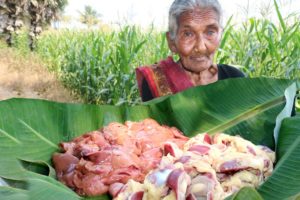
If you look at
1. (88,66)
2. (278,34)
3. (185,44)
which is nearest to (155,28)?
(88,66)

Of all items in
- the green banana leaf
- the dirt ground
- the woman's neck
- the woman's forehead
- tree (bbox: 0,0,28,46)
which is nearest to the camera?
the green banana leaf

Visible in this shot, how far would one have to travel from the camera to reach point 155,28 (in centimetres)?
557

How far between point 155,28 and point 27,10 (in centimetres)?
739

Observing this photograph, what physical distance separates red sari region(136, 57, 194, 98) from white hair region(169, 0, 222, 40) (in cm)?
17

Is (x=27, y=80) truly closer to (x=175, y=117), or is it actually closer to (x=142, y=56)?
(x=142, y=56)

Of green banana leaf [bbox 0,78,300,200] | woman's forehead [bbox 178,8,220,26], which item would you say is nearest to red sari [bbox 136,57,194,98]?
woman's forehead [bbox 178,8,220,26]

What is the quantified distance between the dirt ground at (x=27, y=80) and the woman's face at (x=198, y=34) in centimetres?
578

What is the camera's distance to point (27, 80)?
9.74 m

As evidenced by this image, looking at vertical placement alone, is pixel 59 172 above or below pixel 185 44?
below

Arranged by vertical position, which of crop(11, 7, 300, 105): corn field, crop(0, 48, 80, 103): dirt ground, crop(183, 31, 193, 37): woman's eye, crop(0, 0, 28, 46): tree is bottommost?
crop(0, 48, 80, 103): dirt ground

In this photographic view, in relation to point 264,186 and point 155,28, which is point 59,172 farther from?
point 155,28

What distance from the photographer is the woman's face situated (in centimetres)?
170

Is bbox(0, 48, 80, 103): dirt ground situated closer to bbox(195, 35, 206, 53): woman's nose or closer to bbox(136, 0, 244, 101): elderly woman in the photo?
bbox(136, 0, 244, 101): elderly woman

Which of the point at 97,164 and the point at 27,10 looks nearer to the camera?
the point at 97,164
